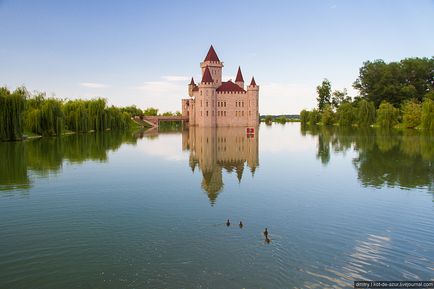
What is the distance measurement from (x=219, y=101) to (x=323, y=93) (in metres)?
34.1

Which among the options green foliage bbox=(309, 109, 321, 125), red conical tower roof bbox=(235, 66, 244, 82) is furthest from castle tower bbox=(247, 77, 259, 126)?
green foliage bbox=(309, 109, 321, 125)

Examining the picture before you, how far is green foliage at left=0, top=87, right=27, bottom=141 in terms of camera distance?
35250 millimetres

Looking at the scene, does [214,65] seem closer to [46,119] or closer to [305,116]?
[305,116]

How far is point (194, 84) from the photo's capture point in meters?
100

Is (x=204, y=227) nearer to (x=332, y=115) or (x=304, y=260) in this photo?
(x=304, y=260)

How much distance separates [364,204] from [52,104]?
132 feet

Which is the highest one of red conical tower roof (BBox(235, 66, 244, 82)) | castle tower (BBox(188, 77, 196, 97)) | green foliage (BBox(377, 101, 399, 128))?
red conical tower roof (BBox(235, 66, 244, 82))

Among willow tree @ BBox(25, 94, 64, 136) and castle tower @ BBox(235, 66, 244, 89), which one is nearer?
willow tree @ BBox(25, 94, 64, 136)

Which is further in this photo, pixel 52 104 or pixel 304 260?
pixel 52 104

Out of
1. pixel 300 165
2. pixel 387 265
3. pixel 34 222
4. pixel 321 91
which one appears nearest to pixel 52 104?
pixel 300 165

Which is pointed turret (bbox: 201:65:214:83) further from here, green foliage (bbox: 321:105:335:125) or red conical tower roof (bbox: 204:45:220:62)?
green foliage (bbox: 321:105:335:125)

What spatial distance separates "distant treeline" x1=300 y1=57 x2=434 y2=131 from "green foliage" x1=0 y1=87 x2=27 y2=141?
189ft

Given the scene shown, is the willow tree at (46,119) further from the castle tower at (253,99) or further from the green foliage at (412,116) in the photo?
the green foliage at (412,116)

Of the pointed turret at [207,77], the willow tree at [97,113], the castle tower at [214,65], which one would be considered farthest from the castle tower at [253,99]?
the willow tree at [97,113]
